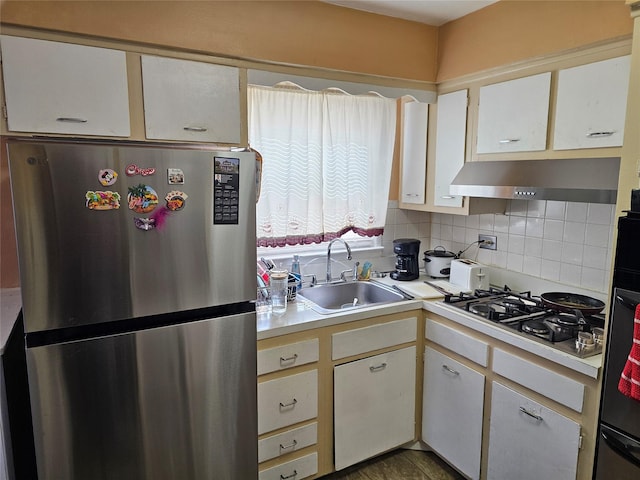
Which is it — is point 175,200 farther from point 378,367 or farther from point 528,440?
point 528,440

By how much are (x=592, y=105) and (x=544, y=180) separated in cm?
34

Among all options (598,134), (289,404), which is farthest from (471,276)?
(289,404)

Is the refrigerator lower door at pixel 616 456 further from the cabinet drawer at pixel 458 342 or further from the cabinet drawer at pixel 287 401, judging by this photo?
the cabinet drawer at pixel 287 401

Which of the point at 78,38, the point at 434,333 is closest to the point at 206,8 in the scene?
the point at 78,38

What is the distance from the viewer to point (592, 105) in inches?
68.5

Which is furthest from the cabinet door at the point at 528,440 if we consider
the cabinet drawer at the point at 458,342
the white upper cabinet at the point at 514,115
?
the white upper cabinet at the point at 514,115

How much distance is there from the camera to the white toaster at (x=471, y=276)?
2.39 meters

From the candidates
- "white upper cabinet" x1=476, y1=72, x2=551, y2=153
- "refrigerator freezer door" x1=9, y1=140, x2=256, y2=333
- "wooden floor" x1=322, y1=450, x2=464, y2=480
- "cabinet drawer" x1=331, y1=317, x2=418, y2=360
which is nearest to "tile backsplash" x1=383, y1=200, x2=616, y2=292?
"white upper cabinet" x1=476, y1=72, x2=551, y2=153

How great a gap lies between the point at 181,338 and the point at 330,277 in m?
Answer: 1.22

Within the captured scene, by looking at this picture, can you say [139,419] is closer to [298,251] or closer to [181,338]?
[181,338]

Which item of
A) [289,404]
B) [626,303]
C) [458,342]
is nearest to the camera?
[626,303]

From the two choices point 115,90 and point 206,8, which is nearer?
point 115,90

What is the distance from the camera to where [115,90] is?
63.6 inches

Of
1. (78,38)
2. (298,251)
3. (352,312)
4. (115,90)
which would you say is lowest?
(352,312)
